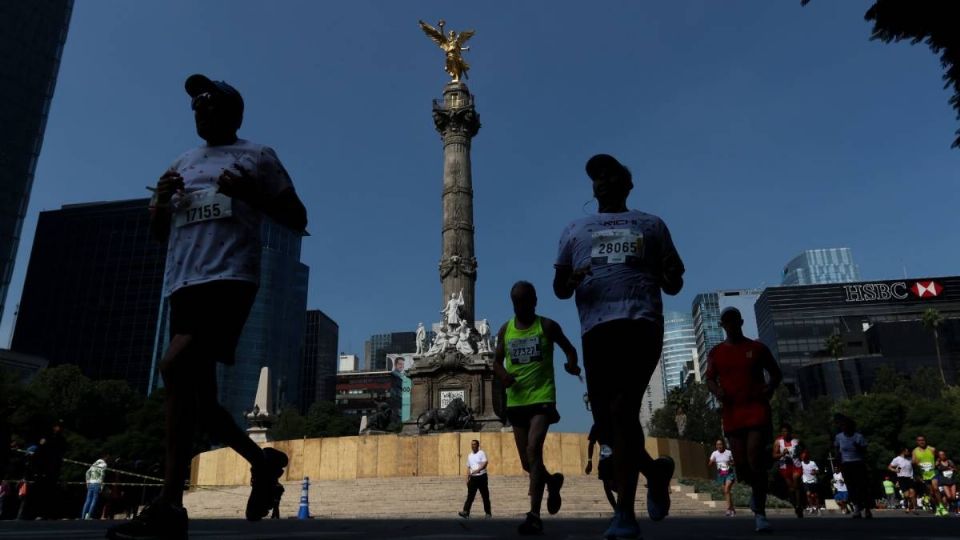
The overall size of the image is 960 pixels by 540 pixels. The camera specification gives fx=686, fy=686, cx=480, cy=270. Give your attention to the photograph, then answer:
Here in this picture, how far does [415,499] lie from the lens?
18125 millimetres

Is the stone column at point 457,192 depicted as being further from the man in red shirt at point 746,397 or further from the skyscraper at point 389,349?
the skyscraper at point 389,349

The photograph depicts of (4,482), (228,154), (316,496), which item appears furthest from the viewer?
(316,496)

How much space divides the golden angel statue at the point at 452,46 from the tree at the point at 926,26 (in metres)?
36.3

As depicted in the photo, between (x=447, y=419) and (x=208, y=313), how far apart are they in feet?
85.2

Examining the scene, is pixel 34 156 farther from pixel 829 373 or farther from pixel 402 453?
pixel 829 373

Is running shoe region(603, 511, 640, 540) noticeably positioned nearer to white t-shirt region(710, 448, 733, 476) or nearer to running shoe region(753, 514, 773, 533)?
running shoe region(753, 514, 773, 533)

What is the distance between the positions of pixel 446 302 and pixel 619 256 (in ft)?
98.9

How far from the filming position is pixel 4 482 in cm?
1370

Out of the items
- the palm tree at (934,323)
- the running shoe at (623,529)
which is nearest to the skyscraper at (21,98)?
the running shoe at (623,529)

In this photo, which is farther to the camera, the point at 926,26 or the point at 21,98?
the point at 21,98

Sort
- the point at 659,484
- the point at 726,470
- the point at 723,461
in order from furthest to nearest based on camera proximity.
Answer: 1. the point at 723,461
2. the point at 726,470
3. the point at 659,484

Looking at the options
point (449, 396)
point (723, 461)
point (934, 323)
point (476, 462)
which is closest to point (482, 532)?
point (476, 462)

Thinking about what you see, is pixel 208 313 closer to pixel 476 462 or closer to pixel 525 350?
pixel 525 350

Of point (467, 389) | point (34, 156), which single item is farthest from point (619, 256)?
point (34, 156)
